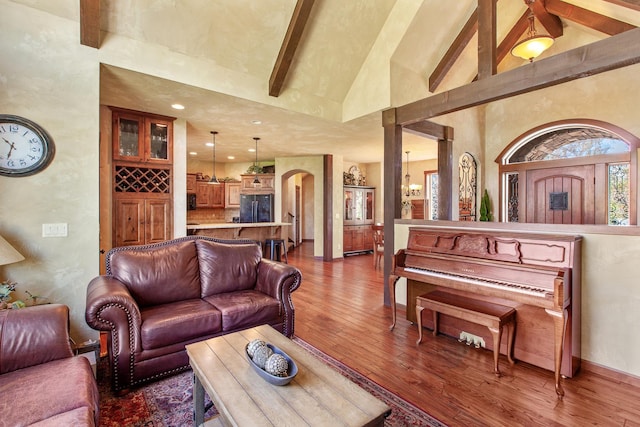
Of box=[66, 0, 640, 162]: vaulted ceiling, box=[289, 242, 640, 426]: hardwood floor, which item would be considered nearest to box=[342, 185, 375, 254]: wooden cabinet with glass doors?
box=[66, 0, 640, 162]: vaulted ceiling

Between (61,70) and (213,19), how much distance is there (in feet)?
5.00

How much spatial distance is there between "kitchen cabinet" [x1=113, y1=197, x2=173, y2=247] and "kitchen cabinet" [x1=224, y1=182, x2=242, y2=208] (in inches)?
178

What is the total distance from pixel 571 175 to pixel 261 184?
21.6 ft

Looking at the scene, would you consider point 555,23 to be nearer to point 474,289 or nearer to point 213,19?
point 474,289

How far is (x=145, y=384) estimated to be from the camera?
2260mm

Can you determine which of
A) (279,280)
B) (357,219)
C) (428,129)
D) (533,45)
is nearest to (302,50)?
(428,129)

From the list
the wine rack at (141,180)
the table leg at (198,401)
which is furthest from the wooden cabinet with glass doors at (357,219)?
the table leg at (198,401)

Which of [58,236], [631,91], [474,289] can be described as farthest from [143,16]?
[631,91]

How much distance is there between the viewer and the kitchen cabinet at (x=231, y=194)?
357 inches

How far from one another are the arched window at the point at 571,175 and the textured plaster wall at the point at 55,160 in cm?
640

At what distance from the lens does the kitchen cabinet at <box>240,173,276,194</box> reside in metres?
8.09

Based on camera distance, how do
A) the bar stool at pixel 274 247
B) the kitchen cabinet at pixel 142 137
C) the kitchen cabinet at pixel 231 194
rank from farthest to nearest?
the kitchen cabinet at pixel 231 194 → the bar stool at pixel 274 247 → the kitchen cabinet at pixel 142 137

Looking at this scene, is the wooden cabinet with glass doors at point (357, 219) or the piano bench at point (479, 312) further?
the wooden cabinet with glass doors at point (357, 219)

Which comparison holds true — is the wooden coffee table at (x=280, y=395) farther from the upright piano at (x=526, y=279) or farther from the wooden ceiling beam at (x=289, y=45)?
the wooden ceiling beam at (x=289, y=45)
